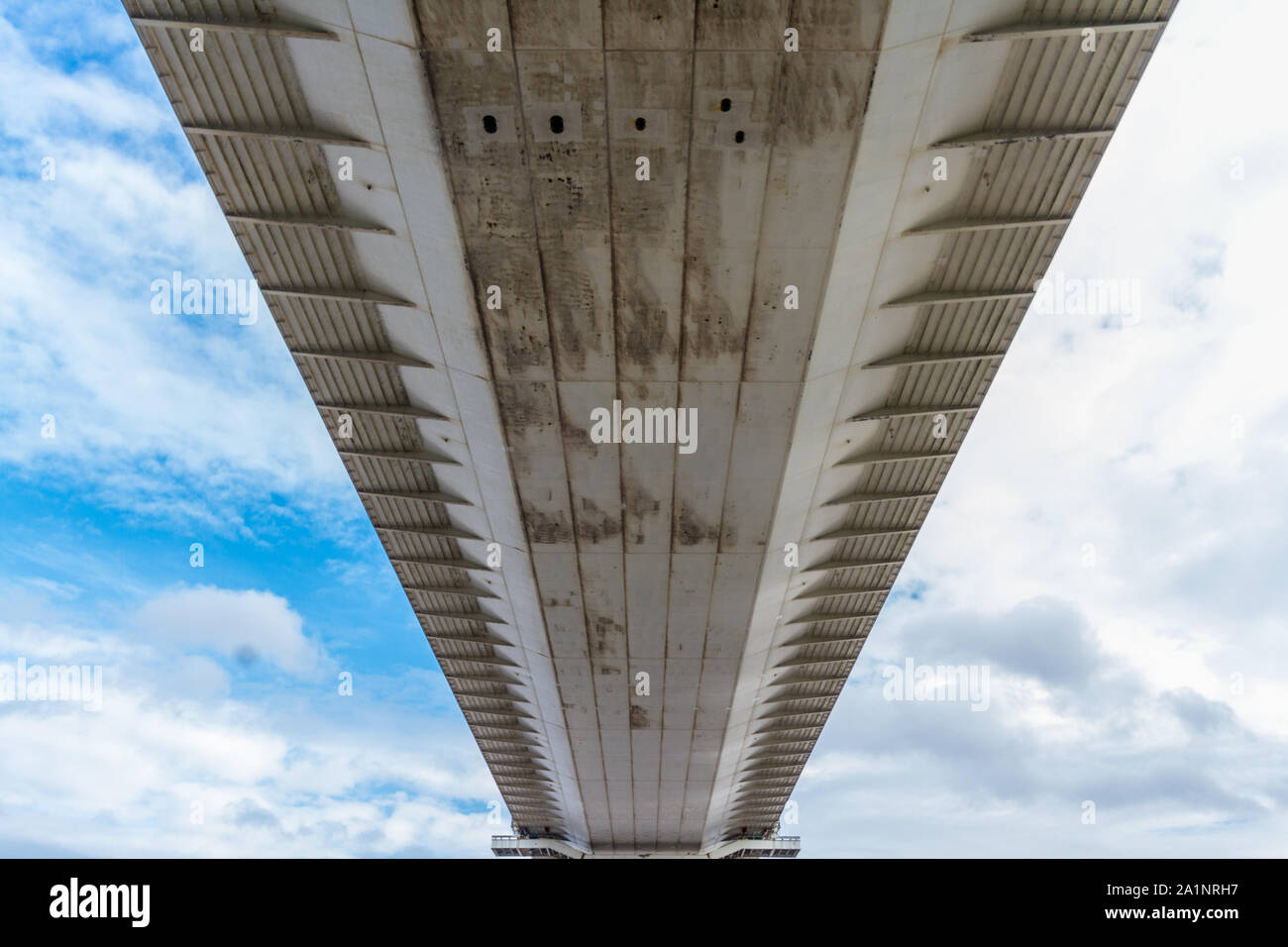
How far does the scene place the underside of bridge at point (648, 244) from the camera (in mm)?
11156

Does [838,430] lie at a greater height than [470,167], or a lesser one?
lesser

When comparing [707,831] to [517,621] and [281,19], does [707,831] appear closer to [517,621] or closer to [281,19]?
[517,621]

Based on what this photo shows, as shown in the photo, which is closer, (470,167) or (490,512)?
(470,167)

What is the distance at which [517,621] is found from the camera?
26.3 m

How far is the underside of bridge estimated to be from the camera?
1116 cm

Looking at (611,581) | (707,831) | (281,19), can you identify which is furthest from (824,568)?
(707,831)

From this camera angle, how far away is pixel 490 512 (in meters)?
21.1

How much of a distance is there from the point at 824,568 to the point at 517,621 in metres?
9.44

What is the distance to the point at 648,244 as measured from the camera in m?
13.4

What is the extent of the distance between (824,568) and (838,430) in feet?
25.2
